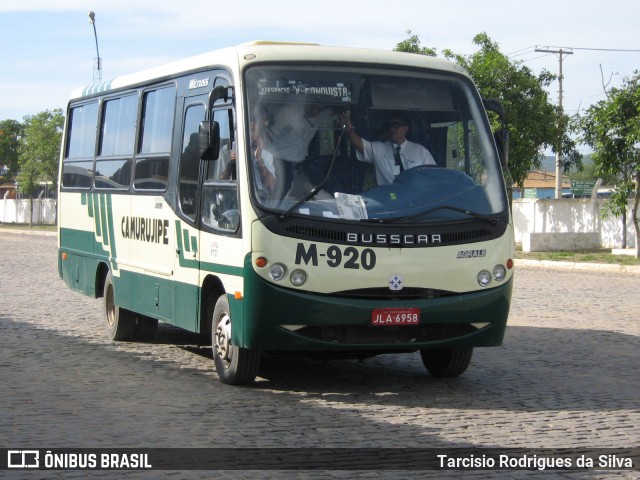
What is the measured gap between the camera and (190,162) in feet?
37.2

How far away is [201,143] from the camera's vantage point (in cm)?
1023

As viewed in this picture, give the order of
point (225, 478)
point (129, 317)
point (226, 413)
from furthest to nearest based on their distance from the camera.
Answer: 1. point (129, 317)
2. point (226, 413)
3. point (225, 478)

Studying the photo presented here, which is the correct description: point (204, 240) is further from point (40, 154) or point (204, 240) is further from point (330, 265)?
point (40, 154)

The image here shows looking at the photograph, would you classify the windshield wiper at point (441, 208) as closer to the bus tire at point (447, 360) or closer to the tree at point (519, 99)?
the bus tire at point (447, 360)

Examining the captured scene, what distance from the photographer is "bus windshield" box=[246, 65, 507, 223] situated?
388 inches

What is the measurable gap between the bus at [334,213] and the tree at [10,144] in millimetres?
74101

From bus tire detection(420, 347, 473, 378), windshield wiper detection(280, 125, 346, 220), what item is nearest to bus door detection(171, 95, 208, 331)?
windshield wiper detection(280, 125, 346, 220)

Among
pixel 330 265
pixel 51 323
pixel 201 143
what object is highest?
pixel 201 143

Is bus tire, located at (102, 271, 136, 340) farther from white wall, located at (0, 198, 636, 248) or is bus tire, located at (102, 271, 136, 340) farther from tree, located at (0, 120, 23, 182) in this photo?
tree, located at (0, 120, 23, 182)

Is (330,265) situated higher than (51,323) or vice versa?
(330,265)

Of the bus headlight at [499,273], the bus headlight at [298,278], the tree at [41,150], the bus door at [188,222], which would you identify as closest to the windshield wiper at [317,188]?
the bus headlight at [298,278]

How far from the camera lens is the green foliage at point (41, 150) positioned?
2702 inches

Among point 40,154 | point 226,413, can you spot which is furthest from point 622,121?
point 40,154

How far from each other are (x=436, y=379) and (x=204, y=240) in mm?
2380
